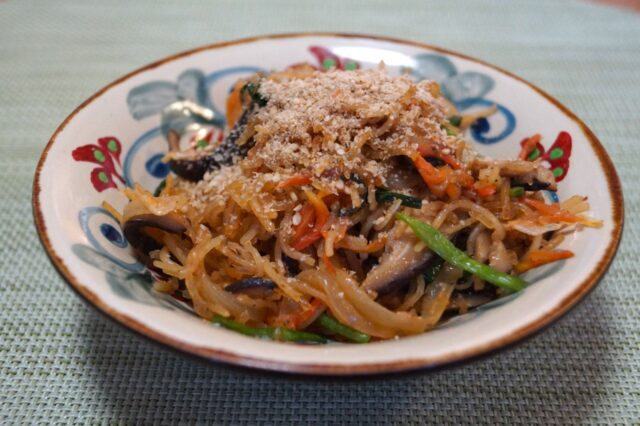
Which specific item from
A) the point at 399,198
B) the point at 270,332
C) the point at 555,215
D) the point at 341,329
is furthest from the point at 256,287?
the point at 555,215

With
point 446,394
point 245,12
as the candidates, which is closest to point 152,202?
point 446,394

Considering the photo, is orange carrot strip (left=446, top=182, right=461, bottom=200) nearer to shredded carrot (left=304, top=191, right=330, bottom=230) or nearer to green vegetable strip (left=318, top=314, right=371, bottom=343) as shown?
shredded carrot (left=304, top=191, right=330, bottom=230)

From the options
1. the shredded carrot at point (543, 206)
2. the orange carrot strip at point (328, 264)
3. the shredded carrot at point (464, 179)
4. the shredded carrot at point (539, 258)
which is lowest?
the orange carrot strip at point (328, 264)

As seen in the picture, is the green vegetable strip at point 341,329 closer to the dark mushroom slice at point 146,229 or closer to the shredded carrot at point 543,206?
the dark mushroom slice at point 146,229

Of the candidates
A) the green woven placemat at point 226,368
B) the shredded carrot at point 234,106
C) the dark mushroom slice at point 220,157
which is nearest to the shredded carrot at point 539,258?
the green woven placemat at point 226,368

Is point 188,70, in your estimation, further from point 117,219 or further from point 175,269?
point 175,269

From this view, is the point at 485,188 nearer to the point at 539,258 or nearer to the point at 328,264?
the point at 539,258
